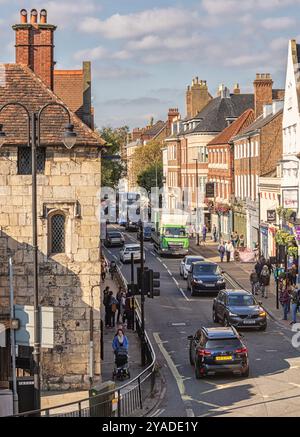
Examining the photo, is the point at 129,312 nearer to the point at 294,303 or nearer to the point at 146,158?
the point at 294,303

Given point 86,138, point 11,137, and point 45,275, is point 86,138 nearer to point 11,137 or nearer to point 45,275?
point 11,137

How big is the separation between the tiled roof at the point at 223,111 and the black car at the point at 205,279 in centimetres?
4881

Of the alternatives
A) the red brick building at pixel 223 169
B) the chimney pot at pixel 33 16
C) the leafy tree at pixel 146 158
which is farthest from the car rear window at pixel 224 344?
the leafy tree at pixel 146 158

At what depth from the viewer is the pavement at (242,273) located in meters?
40.6

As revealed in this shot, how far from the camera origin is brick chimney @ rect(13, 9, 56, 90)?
2889 centimetres

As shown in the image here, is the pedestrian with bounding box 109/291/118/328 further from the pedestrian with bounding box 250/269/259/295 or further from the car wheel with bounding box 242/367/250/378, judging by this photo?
the car wheel with bounding box 242/367/250/378

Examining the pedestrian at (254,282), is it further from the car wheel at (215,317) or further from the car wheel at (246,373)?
the car wheel at (246,373)

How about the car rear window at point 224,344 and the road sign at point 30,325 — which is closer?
the road sign at point 30,325

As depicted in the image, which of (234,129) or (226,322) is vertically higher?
(234,129)

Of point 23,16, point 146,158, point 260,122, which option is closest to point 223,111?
point 260,122

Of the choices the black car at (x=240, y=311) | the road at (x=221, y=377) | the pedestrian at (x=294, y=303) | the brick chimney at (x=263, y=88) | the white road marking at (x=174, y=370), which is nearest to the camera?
the road at (x=221, y=377)

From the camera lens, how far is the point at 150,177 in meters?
125

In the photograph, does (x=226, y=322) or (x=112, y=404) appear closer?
(x=112, y=404)

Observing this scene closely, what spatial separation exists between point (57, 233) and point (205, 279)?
20425 millimetres
